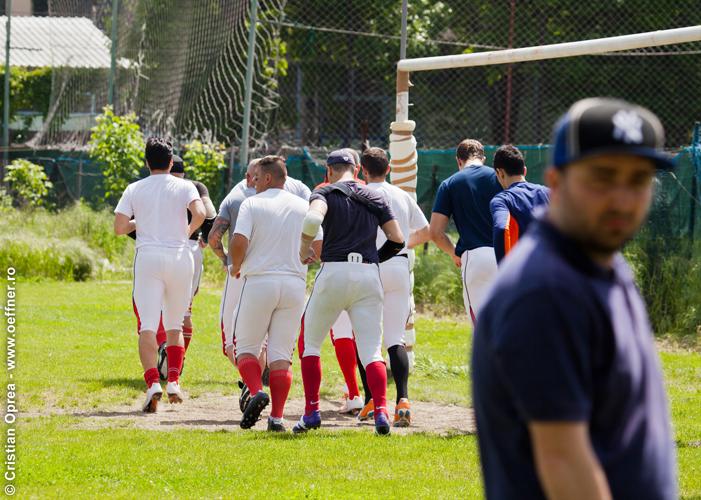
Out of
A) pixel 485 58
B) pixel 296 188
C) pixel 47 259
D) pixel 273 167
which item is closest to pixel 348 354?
pixel 296 188

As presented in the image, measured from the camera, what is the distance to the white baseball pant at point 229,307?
978 cm

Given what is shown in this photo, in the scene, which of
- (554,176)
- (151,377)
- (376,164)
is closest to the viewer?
(554,176)

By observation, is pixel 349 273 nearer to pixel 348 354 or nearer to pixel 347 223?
pixel 347 223

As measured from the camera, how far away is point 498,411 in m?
2.54

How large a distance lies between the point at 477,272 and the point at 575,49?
6.83 ft

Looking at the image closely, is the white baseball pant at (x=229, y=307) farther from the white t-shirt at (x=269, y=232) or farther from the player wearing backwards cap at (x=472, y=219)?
the player wearing backwards cap at (x=472, y=219)

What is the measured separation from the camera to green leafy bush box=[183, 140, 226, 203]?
73.9ft

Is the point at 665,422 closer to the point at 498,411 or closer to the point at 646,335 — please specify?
the point at 646,335

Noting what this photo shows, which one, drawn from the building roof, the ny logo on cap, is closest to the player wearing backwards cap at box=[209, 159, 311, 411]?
the ny logo on cap

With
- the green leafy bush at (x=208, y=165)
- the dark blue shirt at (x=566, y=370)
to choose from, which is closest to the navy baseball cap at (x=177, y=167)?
the dark blue shirt at (x=566, y=370)

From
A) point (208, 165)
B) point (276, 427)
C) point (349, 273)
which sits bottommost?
point (276, 427)

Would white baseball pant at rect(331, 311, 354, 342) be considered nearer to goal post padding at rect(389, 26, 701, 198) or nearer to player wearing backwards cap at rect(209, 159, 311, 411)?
player wearing backwards cap at rect(209, 159, 311, 411)

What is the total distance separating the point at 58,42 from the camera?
3597cm

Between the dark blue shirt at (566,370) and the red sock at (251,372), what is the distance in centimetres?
593
